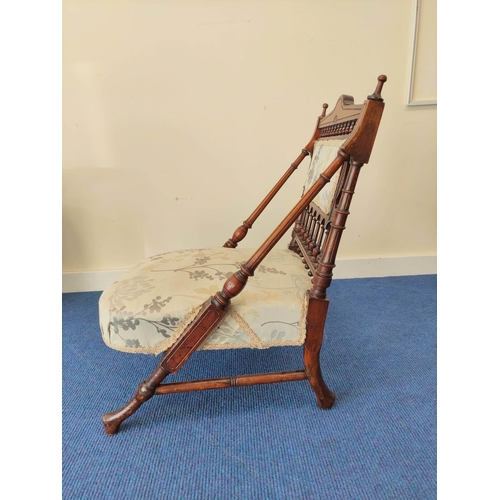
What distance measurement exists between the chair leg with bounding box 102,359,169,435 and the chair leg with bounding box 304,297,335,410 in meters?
0.41

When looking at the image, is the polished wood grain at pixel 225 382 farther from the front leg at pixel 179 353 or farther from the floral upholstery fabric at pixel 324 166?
the floral upholstery fabric at pixel 324 166

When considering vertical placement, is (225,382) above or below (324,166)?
below

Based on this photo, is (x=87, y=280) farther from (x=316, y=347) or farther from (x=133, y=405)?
(x=316, y=347)

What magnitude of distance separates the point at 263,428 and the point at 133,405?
1.22 ft

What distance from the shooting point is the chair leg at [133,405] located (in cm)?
101

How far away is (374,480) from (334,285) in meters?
1.20

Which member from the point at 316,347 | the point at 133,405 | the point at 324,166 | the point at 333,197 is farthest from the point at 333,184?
the point at 133,405

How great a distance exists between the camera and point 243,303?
0.96m

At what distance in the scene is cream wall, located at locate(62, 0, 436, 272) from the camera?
1715 mm

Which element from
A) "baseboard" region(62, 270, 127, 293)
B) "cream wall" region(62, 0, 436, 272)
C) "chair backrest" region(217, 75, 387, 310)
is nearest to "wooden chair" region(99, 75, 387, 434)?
"chair backrest" region(217, 75, 387, 310)

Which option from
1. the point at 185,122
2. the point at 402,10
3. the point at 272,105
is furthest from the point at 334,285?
the point at 402,10

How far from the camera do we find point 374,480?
0.89 metres

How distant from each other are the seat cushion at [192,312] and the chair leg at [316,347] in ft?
0.08

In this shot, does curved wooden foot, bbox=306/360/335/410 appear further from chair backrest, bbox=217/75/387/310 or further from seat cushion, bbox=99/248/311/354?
chair backrest, bbox=217/75/387/310
